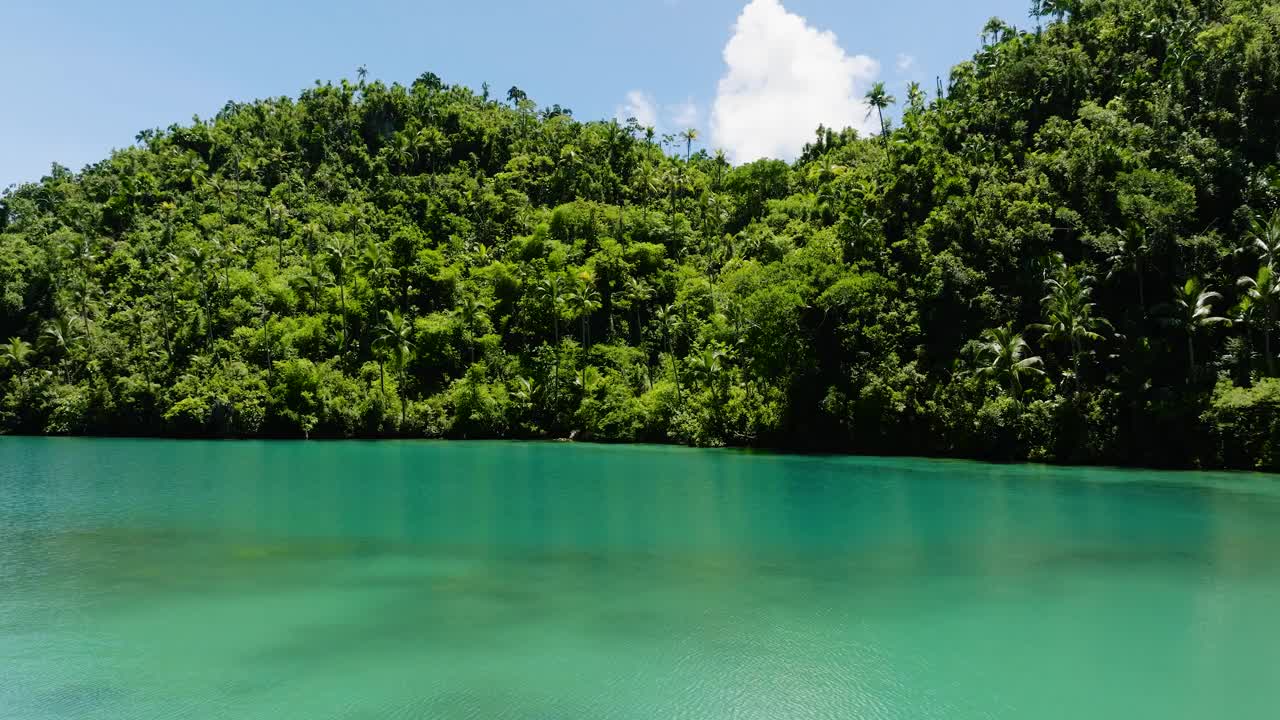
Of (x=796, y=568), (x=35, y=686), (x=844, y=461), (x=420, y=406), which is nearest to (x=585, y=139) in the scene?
(x=420, y=406)

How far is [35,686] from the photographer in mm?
11250

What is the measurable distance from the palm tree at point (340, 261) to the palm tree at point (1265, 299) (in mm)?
62139

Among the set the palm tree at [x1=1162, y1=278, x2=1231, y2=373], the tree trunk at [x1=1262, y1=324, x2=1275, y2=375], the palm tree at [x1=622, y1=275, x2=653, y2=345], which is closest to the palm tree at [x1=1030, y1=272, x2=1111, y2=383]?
the palm tree at [x1=1162, y1=278, x2=1231, y2=373]

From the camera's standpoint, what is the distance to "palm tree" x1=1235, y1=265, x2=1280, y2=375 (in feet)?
123

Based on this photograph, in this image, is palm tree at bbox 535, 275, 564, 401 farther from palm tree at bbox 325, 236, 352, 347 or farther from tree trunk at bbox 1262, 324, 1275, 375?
tree trunk at bbox 1262, 324, 1275, 375

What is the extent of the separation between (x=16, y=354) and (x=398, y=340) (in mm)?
31886

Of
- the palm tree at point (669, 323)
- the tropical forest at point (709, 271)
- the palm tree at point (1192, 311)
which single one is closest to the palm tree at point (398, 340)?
the tropical forest at point (709, 271)

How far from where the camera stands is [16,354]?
6694 centimetres

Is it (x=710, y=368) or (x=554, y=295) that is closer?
(x=710, y=368)

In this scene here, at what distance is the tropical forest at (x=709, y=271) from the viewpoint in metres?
42.6

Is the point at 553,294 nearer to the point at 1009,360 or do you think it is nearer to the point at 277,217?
the point at 277,217

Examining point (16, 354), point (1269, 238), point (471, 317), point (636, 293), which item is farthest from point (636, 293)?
point (16, 354)

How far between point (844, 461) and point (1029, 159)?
23.0m

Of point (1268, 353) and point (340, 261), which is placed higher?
point (340, 261)
